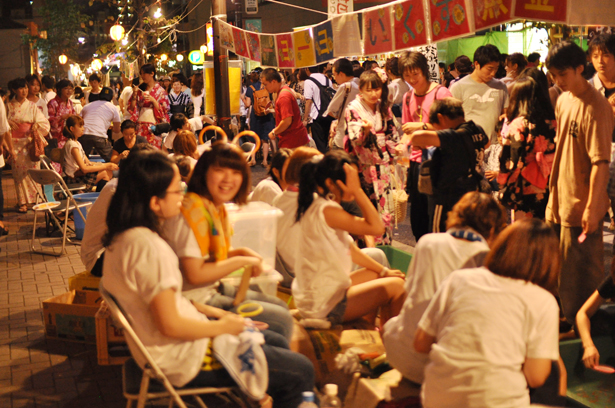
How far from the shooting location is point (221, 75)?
25.8ft

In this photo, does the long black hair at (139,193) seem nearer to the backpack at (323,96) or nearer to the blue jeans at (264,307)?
the blue jeans at (264,307)

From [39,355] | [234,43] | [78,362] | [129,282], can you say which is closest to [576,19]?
[129,282]

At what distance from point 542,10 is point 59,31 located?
156 feet

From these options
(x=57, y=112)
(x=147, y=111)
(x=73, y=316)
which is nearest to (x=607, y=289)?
(x=73, y=316)

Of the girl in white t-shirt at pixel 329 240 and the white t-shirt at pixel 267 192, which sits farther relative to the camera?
the white t-shirt at pixel 267 192

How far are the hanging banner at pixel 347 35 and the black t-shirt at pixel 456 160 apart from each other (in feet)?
6.32

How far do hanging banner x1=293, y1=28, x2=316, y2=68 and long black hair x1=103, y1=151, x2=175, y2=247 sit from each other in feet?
14.1

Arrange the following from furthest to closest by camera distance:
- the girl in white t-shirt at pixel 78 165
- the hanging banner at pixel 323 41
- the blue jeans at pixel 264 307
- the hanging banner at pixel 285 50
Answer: the girl in white t-shirt at pixel 78 165, the hanging banner at pixel 285 50, the hanging banner at pixel 323 41, the blue jeans at pixel 264 307

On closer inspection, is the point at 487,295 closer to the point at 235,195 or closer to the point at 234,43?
the point at 235,195

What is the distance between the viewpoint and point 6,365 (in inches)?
175

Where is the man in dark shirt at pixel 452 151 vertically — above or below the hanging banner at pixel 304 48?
below

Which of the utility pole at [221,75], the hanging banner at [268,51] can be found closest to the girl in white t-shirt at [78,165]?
the utility pole at [221,75]

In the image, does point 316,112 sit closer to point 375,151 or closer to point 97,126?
point 97,126

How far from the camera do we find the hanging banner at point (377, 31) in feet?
18.4
